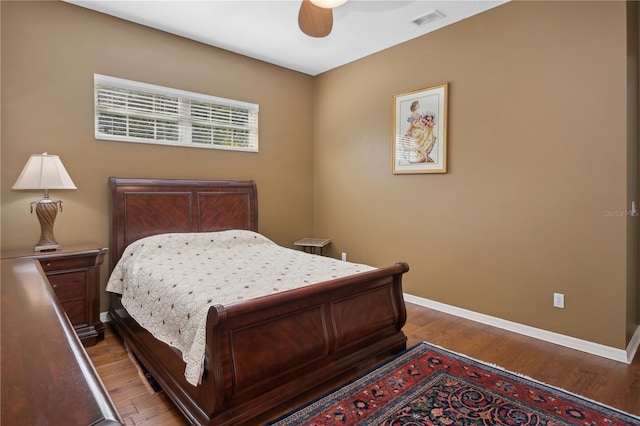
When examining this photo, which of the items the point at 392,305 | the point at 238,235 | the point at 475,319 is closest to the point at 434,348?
the point at 392,305

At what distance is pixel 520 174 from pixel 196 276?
110 inches

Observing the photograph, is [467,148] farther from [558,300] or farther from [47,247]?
Result: [47,247]

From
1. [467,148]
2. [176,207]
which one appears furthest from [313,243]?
[467,148]

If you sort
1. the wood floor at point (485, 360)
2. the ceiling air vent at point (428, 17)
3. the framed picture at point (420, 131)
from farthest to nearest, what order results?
the framed picture at point (420, 131) < the ceiling air vent at point (428, 17) < the wood floor at point (485, 360)

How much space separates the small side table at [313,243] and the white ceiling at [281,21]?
2.34 meters

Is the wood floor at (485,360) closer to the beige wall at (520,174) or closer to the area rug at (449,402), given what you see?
the area rug at (449,402)

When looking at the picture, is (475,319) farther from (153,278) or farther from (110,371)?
(110,371)

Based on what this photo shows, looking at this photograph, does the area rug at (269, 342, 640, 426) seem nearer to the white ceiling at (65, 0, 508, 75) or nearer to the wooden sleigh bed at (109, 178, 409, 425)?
the wooden sleigh bed at (109, 178, 409, 425)

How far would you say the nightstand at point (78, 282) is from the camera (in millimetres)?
2754

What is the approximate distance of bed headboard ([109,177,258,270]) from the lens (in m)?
3.37

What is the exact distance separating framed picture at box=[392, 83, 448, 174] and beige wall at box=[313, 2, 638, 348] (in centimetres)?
8

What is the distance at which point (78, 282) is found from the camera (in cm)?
288

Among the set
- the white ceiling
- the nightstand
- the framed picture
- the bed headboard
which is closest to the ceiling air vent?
the white ceiling

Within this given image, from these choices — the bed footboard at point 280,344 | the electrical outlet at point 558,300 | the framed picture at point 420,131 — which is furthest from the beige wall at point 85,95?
the electrical outlet at point 558,300
